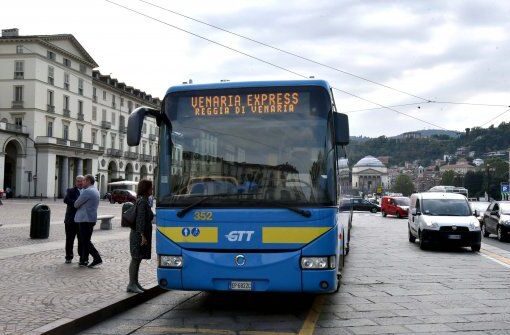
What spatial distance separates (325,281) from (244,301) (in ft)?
6.34

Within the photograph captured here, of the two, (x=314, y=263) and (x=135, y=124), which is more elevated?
(x=135, y=124)

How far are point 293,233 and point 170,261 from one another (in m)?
1.59

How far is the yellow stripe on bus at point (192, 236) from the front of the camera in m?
6.81

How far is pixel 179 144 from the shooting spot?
716cm

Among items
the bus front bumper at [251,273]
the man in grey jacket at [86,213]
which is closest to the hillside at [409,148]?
the man in grey jacket at [86,213]

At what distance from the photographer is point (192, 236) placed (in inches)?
271

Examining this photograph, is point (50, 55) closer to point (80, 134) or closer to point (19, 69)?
point (19, 69)

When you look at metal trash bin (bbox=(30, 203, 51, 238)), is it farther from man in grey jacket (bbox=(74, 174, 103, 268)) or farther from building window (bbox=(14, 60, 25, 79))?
building window (bbox=(14, 60, 25, 79))

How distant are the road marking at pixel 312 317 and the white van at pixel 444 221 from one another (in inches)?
346

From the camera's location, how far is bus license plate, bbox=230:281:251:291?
6668mm

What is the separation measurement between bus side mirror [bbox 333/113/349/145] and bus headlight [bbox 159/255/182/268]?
8.12ft

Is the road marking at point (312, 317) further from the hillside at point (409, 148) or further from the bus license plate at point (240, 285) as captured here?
the hillside at point (409, 148)

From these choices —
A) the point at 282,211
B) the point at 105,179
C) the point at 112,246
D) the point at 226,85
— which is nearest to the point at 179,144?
the point at 226,85

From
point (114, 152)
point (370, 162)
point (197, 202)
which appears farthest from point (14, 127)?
point (370, 162)
